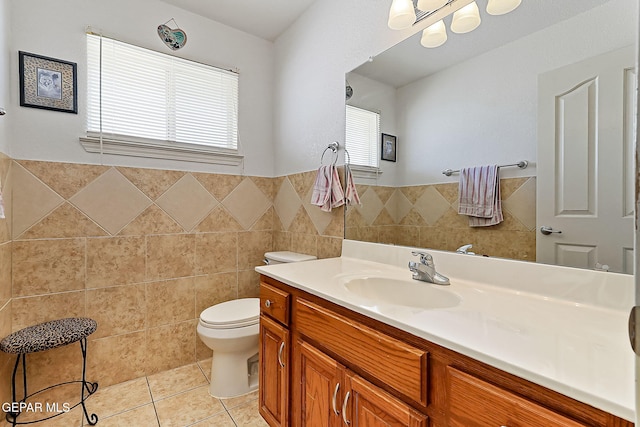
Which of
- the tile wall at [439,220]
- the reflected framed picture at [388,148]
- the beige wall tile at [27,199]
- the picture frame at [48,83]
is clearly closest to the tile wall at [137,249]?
the beige wall tile at [27,199]

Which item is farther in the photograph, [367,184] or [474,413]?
[367,184]

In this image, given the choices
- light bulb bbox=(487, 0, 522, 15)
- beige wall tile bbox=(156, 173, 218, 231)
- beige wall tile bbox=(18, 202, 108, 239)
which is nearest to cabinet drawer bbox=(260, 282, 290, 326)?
beige wall tile bbox=(156, 173, 218, 231)

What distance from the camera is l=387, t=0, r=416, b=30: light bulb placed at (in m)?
1.38

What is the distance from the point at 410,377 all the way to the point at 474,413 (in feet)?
0.54

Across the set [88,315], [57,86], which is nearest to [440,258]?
[88,315]

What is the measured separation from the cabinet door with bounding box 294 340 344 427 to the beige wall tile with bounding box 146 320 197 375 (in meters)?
1.26

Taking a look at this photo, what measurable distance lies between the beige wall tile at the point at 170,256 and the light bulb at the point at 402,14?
185 cm

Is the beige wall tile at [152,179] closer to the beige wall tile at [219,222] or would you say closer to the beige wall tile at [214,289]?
the beige wall tile at [219,222]

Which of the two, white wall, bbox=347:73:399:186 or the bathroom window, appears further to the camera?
the bathroom window

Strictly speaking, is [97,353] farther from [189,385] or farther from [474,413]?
[474,413]

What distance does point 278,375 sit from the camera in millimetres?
1349

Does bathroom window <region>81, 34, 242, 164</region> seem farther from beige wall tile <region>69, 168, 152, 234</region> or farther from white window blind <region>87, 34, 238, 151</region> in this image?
beige wall tile <region>69, 168, 152, 234</region>

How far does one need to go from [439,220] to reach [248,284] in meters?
1.63

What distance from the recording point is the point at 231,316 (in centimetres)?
179
